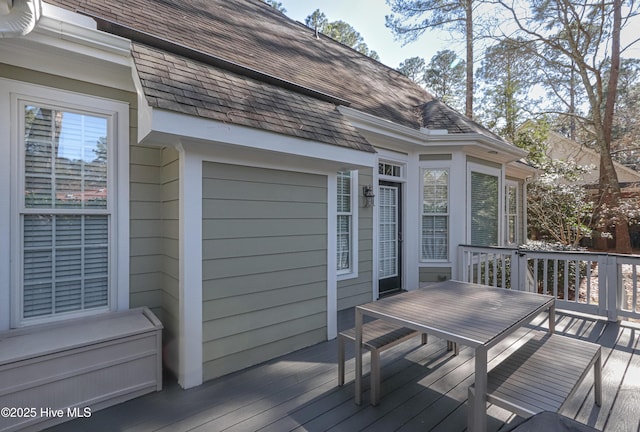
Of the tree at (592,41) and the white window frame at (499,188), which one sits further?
the tree at (592,41)

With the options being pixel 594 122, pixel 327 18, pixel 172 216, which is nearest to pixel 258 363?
pixel 172 216

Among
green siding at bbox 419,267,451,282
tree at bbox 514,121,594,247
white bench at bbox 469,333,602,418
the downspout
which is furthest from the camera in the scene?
tree at bbox 514,121,594,247

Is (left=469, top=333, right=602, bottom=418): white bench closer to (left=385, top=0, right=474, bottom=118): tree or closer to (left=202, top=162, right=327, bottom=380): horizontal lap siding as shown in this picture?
(left=202, top=162, right=327, bottom=380): horizontal lap siding

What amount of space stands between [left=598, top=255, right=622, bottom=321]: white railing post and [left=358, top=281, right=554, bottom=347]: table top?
210 centimetres

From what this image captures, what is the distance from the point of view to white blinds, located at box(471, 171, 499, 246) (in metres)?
5.90

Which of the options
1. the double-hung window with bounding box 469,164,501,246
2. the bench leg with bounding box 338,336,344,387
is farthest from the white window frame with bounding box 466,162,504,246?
the bench leg with bounding box 338,336,344,387

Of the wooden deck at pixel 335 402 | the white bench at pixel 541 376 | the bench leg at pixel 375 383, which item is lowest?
the wooden deck at pixel 335 402

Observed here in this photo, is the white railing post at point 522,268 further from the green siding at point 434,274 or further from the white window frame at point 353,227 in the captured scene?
the white window frame at point 353,227

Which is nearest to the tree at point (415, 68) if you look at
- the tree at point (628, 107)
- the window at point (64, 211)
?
the tree at point (628, 107)

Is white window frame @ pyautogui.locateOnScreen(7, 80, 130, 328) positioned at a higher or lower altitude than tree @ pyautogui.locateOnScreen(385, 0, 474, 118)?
lower

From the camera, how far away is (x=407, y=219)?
5520 mm

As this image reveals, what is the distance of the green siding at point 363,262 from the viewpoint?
4691mm

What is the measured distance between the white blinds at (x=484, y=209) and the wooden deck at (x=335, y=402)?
3.07 meters

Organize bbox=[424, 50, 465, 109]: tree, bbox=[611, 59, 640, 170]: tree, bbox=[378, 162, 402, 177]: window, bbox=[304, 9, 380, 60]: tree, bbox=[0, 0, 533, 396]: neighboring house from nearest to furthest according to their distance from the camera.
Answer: bbox=[0, 0, 533, 396]: neighboring house, bbox=[378, 162, 402, 177]: window, bbox=[611, 59, 640, 170]: tree, bbox=[304, 9, 380, 60]: tree, bbox=[424, 50, 465, 109]: tree
